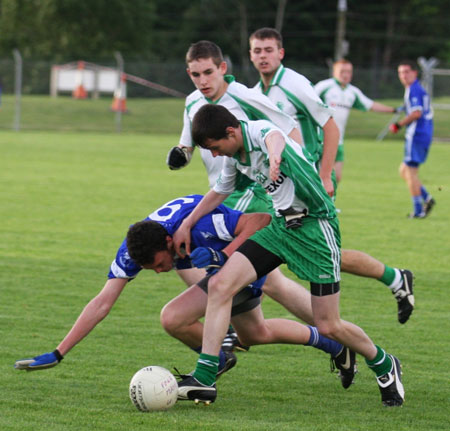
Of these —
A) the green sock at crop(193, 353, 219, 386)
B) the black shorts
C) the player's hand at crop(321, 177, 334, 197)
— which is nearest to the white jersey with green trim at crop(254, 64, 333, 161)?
the player's hand at crop(321, 177, 334, 197)

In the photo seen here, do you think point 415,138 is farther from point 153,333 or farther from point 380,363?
point 380,363

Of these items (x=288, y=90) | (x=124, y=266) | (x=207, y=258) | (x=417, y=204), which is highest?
(x=288, y=90)

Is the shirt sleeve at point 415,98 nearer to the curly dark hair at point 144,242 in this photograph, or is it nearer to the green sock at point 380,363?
the green sock at point 380,363

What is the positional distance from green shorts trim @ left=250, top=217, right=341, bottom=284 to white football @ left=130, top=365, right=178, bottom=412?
889 mm

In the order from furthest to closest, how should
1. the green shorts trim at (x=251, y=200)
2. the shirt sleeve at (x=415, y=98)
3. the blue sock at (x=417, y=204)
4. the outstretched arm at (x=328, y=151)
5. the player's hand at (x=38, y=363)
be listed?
the shirt sleeve at (x=415, y=98) → the blue sock at (x=417, y=204) → the outstretched arm at (x=328, y=151) → the green shorts trim at (x=251, y=200) → the player's hand at (x=38, y=363)

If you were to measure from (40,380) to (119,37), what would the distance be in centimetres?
5179

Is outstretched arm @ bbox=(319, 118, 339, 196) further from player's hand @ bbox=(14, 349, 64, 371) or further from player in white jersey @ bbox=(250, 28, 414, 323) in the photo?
player's hand @ bbox=(14, 349, 64, 371)

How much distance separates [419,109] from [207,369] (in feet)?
33.3

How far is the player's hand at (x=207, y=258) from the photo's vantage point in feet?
16.9

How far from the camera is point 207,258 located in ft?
17.0

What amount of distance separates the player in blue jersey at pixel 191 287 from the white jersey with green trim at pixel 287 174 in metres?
0.38

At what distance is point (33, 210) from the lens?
1360 centimetres

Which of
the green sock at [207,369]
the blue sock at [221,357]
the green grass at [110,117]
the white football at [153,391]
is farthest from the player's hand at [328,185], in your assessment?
the green grass at [110,117]

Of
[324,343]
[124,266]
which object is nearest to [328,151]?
[324,343]
